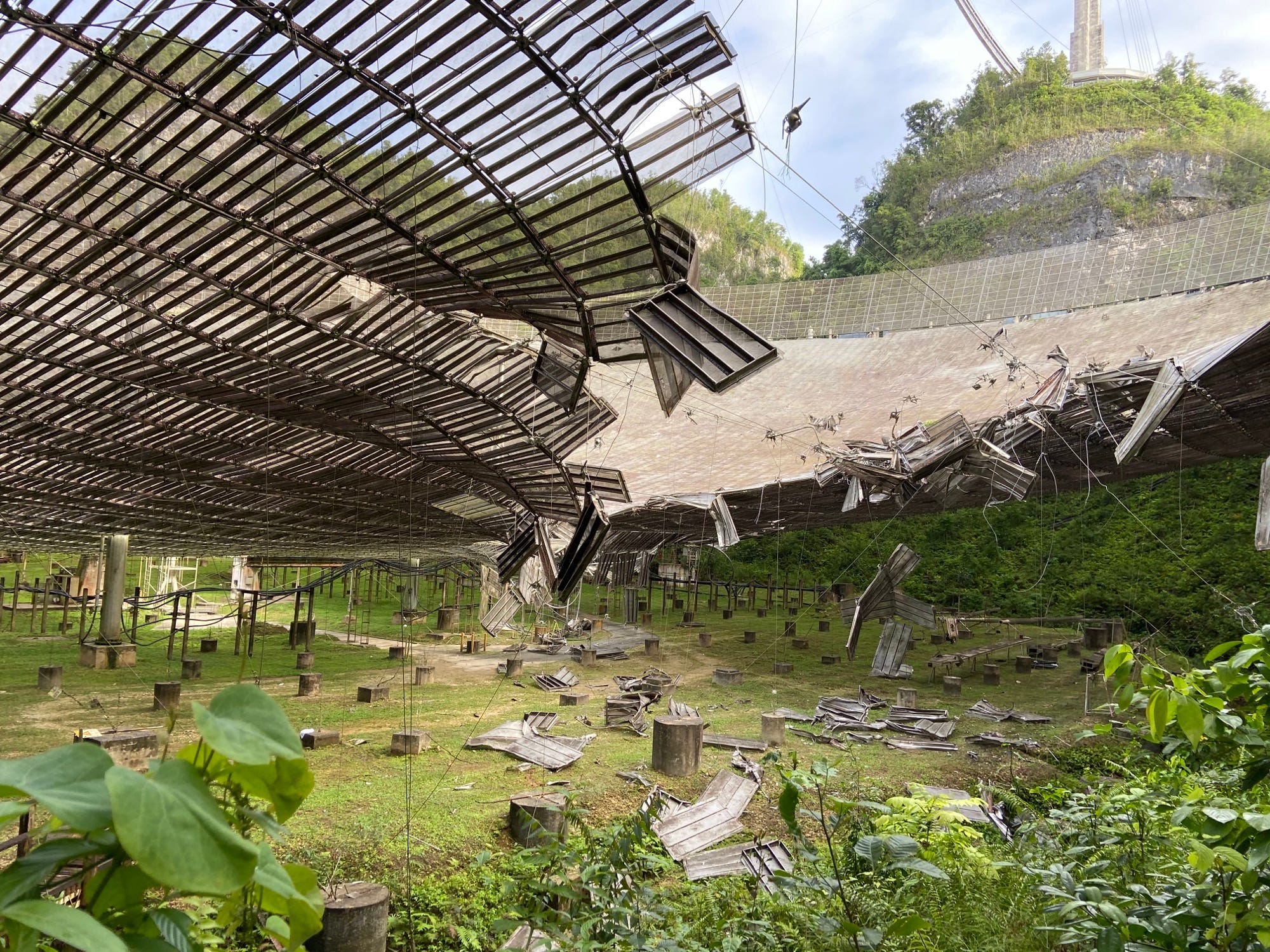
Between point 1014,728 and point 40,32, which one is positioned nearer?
point 40,32

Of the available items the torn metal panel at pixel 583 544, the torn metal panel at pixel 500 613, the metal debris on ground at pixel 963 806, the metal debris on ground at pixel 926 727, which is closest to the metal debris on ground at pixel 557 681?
the torn metal panel at pixel 500 613

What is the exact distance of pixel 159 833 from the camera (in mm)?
891

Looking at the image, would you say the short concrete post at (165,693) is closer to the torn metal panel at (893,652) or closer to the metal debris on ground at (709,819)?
the metal debris on ground at (709,819)

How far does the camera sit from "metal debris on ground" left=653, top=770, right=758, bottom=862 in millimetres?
9344

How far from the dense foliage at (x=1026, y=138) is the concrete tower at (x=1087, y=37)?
0.88 m

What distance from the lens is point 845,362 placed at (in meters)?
30.9

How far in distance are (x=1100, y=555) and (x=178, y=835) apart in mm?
32612

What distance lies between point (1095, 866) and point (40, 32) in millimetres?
8776

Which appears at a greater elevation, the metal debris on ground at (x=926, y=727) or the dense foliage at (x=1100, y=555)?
the dense foliage at (x=1100, y=555)

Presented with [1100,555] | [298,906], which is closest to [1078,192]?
[1100,555]

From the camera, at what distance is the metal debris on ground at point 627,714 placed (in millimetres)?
14633

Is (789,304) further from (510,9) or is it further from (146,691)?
(510,9)

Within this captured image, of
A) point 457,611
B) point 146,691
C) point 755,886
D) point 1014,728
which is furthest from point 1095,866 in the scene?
point 457,611

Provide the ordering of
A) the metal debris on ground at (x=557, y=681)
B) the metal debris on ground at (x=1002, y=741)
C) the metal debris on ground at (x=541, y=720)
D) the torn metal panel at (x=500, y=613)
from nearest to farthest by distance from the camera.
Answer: the metal debris on ground at (x=1002, y=741) → the metal debris on ground at (x=541, y=720) → the metal debris on ground at (x=557, y=681) → the torn metal panel at (x=500, y=613)
